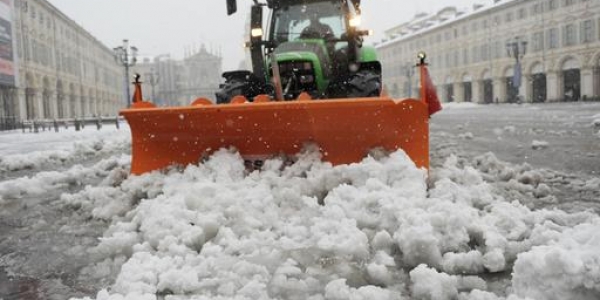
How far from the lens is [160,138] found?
5.01 meters

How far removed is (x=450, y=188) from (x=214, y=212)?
1805 mm

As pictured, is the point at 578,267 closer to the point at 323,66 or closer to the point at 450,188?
the point at 450,188

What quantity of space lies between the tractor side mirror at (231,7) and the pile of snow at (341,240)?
2455mm

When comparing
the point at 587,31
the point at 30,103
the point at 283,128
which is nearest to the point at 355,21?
the point at 283,128

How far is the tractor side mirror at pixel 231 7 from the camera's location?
588 centimetres

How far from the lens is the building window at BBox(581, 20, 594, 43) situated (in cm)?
4094

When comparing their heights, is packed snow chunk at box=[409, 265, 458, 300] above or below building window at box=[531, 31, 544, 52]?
below

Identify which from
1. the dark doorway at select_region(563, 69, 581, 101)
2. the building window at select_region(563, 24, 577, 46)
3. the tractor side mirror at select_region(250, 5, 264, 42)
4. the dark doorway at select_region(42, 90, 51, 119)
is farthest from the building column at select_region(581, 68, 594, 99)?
the dark doorway at select_region(42, 90, 51, 119)

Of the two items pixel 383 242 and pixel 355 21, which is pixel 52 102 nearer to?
pixel 355 21

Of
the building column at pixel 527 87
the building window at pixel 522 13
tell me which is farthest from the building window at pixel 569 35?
the building window at pixel 522 13

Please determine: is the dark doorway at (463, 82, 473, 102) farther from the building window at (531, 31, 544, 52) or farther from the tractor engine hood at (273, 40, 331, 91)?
the tractor engine hood at (273, 40, 331, 91)

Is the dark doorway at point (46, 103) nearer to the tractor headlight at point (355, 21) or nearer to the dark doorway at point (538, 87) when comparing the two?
the tractor headlight at point (355, 21)

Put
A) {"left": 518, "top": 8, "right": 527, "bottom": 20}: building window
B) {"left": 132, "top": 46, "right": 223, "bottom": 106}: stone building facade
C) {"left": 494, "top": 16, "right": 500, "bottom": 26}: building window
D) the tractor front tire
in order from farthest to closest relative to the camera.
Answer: {"left": 132, "top": 46, "right": 223, "bottom": 106}: stone building facade → {"left": 494, "top": 16, "right": 500, "bottom": 26}: building window → {"left": 518, "top": 8, "right": 527, "bottom": 20}: building window → the tractor front tire

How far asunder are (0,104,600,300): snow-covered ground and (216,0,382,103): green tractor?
1308 mm
